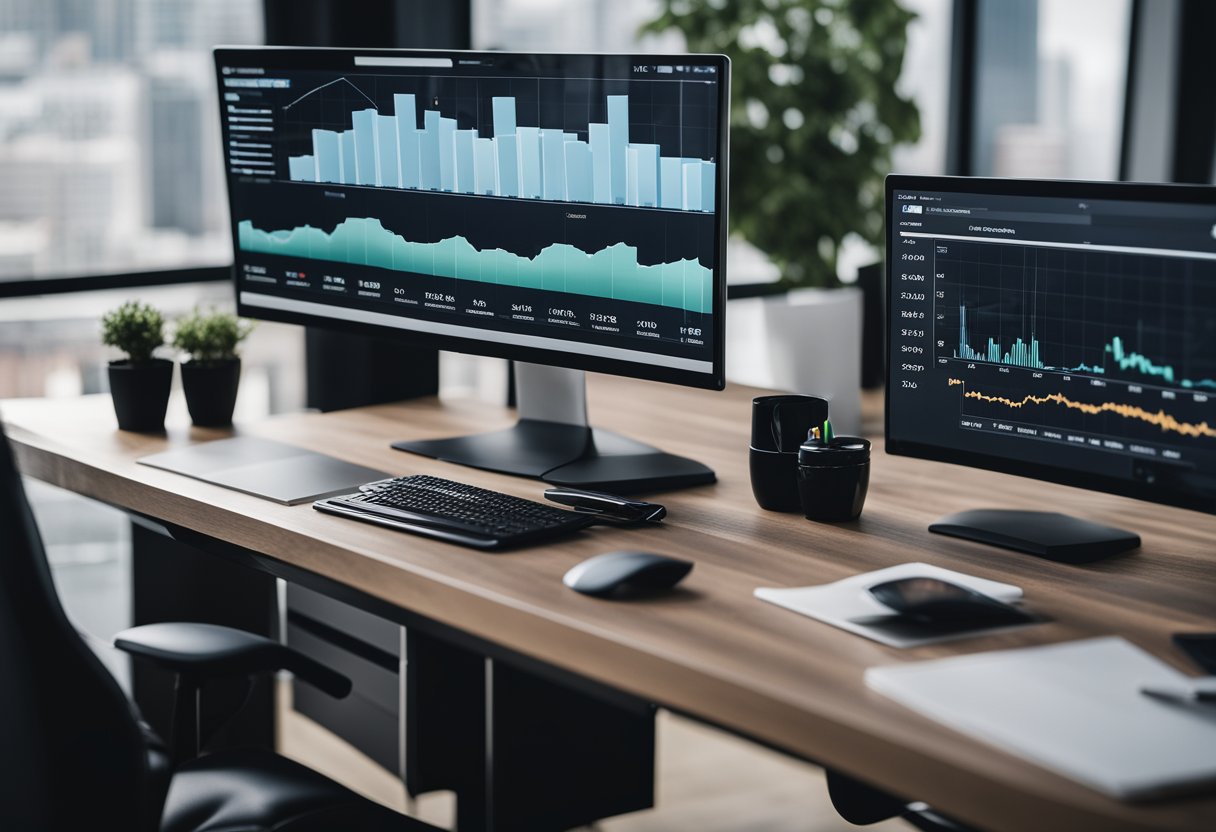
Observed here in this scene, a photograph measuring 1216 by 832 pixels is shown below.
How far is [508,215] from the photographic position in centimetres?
197

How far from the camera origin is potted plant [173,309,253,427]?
222cm

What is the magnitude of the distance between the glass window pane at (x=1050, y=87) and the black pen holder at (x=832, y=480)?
9.41 ft

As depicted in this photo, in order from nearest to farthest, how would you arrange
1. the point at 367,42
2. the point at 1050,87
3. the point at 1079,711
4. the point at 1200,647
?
the point at 1079,711 < the point at 1200,647 < the point at 367,42 < the point at 1050,87

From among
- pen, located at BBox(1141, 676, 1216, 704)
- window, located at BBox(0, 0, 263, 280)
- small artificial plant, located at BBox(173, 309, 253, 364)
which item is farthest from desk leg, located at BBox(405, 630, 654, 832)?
window, located at BBox(0, 0, 263, 280)

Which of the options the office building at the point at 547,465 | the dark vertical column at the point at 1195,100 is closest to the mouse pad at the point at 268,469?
the office building at the point at 547,465

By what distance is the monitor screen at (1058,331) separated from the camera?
4.81 ft

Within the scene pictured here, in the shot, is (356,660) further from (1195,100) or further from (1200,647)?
(1195,100)

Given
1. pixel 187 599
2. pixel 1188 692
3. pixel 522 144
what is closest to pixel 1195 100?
pixel 522 144

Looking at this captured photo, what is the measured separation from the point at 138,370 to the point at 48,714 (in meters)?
1.13

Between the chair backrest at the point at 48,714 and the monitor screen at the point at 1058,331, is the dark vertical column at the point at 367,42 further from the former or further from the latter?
the chair backrest at the point at 48,714

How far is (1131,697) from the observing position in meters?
1.12

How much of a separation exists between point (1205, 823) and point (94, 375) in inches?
99.0

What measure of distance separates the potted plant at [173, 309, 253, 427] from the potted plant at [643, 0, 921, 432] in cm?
164

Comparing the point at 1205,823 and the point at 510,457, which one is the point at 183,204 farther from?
the point at 1205,823
